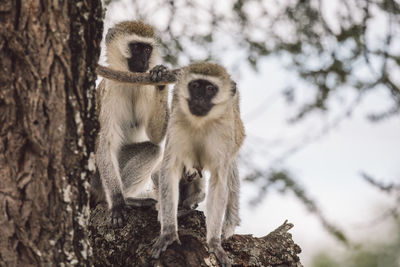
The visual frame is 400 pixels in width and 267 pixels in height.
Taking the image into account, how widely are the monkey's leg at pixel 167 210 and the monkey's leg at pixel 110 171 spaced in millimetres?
574

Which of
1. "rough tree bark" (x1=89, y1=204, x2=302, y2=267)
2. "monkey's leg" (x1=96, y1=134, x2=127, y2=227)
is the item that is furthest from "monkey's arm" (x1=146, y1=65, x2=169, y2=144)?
"rough tree bark" (x1=89, y1=204, x2=302, y2=267)

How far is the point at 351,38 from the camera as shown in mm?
4883

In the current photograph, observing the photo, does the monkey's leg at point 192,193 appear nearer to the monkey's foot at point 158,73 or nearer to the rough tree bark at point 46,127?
the monkey's foot at point 158,73

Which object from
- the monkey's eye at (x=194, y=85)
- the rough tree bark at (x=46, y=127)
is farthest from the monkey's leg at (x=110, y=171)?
the rough tree bark at (x=46, y=127)

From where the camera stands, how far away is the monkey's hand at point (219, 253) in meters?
3.18

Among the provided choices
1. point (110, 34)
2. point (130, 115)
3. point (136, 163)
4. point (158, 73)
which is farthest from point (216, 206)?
point (110, 34)

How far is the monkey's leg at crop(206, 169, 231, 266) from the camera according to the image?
3420 mm

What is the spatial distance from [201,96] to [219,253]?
4.03 ft

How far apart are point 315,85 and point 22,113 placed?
3.44 metres

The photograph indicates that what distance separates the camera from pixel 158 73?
393 cm

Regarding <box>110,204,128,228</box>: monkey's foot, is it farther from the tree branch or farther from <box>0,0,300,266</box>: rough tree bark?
<box>0,0,300,266</box>: rough tree bark

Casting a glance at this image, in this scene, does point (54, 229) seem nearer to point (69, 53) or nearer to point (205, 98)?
point (69, 53)

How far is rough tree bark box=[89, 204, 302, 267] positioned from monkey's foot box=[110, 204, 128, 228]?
0.16 ft

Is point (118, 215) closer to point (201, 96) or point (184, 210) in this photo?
point (184, 210)
